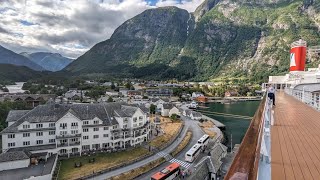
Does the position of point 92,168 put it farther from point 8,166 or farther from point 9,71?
point 9,71

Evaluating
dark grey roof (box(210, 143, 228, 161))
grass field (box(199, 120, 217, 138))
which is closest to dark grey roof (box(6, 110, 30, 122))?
dark grey roof (box(210, 143, 228, 161))

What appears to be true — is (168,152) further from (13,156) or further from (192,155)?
(13,156)

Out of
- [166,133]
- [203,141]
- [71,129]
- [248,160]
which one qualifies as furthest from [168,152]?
[248,160]

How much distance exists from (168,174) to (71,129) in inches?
500

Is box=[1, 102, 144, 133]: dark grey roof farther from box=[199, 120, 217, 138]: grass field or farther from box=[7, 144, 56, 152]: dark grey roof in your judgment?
box=[199, 120, 217, 138]: grass field

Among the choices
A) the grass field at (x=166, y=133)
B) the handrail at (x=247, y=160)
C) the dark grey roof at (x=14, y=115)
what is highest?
the handrail at (x=247, y=160)

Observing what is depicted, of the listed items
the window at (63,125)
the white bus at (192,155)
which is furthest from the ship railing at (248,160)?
the window at (63,125)

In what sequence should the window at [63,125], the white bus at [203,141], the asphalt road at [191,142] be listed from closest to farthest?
the asphalt road at [191,142] < the window at [63,125] < the white bus at [203,141]

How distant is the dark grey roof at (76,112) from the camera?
2590cm

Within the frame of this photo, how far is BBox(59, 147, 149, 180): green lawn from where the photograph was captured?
835 inches

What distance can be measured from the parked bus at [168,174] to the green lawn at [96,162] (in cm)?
521

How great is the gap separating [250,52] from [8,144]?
17755 cm

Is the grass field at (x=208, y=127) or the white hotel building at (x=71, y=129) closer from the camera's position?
the white hotel building at (x=71, y=129)

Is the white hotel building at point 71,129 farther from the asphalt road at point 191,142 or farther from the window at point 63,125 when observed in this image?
the asphalt road at point 191,142
